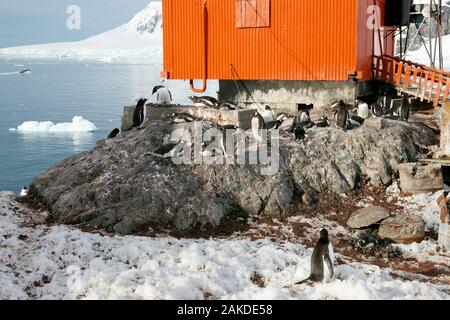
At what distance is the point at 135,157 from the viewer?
1561 centimetres

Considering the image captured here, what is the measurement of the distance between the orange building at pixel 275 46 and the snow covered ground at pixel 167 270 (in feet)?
34.3

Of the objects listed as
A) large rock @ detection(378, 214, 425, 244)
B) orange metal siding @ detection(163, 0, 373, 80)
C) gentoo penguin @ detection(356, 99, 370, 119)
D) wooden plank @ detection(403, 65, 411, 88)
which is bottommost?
large rock @ detection(378, 214, 425, 244)

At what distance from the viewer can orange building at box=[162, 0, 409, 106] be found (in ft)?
67.4

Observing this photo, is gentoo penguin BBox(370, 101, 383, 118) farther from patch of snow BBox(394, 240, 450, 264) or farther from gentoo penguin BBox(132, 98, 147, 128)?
gentoo penguin BBox(132, 98, 147, 128)

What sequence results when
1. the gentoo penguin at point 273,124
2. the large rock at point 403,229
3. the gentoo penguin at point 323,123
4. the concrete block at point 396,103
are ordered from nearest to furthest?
the large rock at point 403,229 → the gentoo penguin at point 323,123 → the gentoo penguin at point 273,124 → the concrete block at point 396,103

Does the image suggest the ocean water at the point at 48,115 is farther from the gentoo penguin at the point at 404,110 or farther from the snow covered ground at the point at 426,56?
the snow covered ground at the point at 426,56

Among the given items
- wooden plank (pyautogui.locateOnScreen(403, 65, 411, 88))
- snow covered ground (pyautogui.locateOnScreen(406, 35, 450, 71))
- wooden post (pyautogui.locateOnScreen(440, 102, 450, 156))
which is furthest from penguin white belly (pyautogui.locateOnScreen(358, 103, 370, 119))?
snow covered ground (pyautogui.locateOnScreen(406, 35, 450, 71))

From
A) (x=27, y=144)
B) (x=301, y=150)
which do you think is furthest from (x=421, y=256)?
(x=27, y=144)

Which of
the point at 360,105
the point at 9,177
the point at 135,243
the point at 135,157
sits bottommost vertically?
the point at 9,177

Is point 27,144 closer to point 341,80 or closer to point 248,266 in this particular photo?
point 341,80

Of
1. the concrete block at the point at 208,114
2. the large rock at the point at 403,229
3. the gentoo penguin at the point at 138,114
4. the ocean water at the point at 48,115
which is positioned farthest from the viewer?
the ocean water at the point at 48,115

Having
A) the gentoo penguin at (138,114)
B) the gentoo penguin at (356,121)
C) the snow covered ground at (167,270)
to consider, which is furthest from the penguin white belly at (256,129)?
the gentoo penguin at (138,114)

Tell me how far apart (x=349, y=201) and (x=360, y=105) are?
563 centimetres

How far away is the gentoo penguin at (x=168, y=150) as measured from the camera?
15438 millimetres
